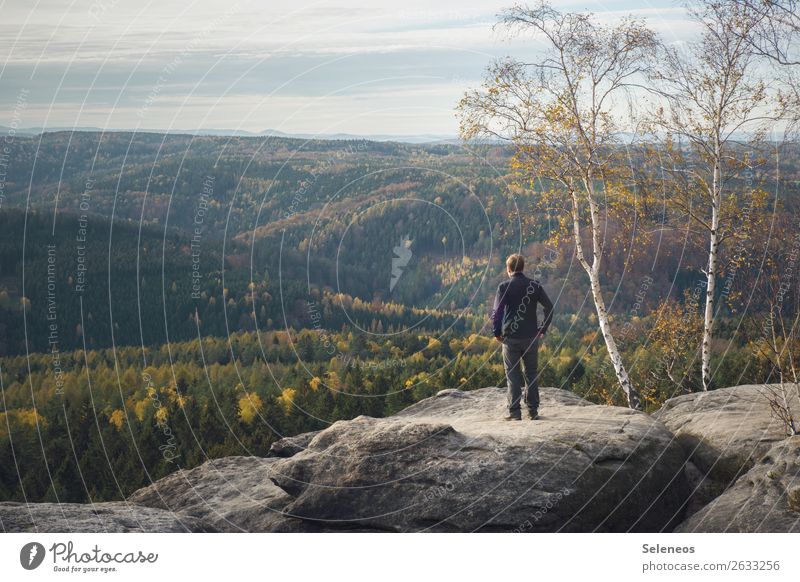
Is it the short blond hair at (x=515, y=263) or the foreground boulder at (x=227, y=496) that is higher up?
the short blond hair at (x=515, y=263)

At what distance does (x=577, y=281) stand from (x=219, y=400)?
108 ft

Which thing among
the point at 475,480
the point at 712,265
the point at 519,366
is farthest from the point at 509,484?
the point at 712,265

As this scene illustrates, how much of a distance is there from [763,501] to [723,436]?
101 inches

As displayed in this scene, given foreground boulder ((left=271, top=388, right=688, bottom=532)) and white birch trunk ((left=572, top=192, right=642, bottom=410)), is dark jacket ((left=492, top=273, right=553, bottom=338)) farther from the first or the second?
white birch trunk ((left=572, top=192, right=642, bottom=410))

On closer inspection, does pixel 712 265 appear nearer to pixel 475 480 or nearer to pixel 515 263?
pixel 515 263

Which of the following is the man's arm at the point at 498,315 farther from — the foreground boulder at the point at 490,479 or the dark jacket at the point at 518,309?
the foreground boulder at the point at 490,479

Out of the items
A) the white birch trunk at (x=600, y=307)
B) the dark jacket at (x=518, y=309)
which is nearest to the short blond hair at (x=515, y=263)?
the dark jacket at (x=518, y=309)

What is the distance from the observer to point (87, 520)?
1352cm

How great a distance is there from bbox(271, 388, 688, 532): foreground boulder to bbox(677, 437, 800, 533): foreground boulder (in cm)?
101

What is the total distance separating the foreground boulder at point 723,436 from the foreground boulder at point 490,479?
550 mm

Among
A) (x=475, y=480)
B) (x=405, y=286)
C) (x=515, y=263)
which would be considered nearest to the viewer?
(x=475, y=480)

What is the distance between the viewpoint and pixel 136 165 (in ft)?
338

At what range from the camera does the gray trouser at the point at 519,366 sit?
14734 millimetres

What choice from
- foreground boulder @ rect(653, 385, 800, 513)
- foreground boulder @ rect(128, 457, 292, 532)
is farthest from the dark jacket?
foreground boulder @ rect(128, 457, 292, 532)
